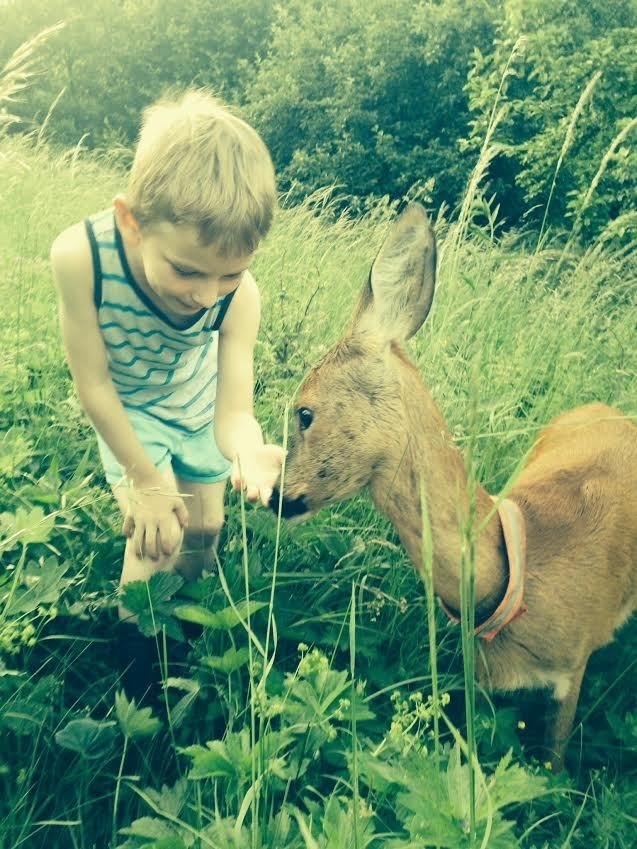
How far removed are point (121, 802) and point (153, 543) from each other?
0.50m

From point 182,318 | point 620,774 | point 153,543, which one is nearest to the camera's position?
point 153,543

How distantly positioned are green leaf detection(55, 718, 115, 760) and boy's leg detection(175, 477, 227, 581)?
718 mm

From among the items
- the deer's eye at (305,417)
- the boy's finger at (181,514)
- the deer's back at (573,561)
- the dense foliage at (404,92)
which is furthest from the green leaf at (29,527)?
the dense foliage at (404,92)

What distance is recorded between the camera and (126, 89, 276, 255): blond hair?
178cm

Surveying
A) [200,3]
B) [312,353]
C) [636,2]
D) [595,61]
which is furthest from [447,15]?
[312,353]

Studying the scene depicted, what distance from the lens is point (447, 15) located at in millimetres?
15180

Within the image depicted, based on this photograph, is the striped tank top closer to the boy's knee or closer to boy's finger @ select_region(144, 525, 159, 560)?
the boy's knee

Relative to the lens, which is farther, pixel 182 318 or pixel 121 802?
pixel 182 318

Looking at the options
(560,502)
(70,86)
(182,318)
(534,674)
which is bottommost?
(70,86)

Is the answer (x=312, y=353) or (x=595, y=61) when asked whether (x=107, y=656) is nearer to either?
(x=312, y=353)

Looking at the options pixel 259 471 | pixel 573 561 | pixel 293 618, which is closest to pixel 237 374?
pixel 259 471

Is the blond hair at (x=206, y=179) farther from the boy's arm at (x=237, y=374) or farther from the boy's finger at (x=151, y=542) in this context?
the boy's finger at (x=151, y=542)

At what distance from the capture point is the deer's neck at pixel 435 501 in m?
1.81

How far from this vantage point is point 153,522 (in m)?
1.80
